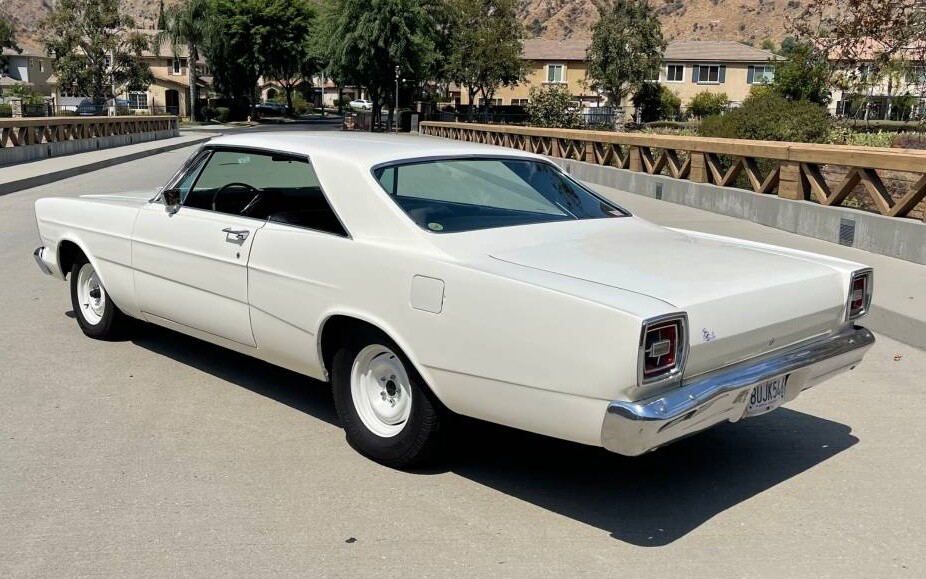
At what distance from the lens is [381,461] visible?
4664mm

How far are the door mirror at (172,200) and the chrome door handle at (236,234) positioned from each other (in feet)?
2.04

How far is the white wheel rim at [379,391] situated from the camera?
4.55m

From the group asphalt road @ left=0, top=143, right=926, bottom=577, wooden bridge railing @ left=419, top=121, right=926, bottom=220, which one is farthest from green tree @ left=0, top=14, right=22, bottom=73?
asphalt road @ left=0, top=143, right=926, bottom=577

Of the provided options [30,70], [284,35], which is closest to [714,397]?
[284,35]

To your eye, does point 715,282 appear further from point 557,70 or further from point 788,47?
point 557,70

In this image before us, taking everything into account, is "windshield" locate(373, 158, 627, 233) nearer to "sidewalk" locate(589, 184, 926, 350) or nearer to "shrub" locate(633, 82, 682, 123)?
"sidewalk" locate(589, 184, 926, 350)

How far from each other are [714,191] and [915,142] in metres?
7.48

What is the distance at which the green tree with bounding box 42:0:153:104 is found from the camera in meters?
64.9

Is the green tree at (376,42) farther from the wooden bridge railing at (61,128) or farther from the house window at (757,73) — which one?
the house window at (757,73)

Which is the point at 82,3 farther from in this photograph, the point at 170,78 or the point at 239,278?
the point at 239,278

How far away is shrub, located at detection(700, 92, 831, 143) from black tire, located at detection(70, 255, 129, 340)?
→ 50.1 ft

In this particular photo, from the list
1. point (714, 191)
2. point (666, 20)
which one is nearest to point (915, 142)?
point (714, 191)

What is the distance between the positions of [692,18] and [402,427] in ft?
494

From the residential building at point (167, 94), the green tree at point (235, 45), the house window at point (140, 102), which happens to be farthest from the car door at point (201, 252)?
the house window at point (140, 102)
